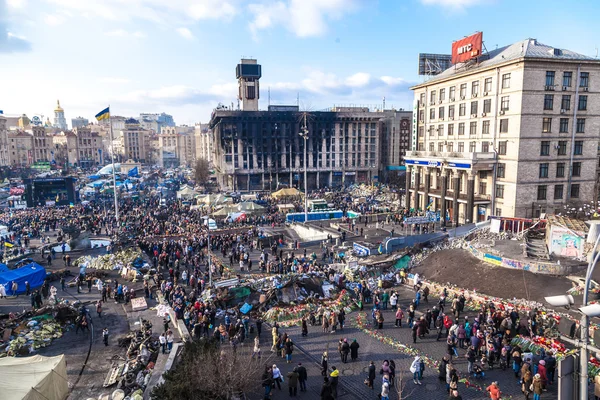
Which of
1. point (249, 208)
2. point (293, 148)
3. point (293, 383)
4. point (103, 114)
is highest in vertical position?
point (103, 114)

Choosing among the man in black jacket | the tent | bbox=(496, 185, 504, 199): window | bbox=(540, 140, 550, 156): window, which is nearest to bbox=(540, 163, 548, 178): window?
bbox=(540, 140, 550, 156): window

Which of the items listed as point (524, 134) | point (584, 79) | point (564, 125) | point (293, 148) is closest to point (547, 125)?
point (564, 125)

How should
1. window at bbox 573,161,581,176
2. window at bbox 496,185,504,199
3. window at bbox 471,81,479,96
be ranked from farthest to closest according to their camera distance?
window at bbox 471,81,479,96 < window at bbox 496,185,504,199 < window at bbox 573,161,581,176

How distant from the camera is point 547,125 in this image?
38.9 metres

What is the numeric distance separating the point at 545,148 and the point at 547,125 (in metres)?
2.12

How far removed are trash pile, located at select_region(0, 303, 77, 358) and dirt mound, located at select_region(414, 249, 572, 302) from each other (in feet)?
74.8

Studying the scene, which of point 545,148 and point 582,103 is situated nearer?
point 582,103

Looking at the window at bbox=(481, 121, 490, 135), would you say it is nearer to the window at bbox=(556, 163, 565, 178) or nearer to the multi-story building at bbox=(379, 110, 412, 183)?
the window at bbox=(556, 163, 565, 178)

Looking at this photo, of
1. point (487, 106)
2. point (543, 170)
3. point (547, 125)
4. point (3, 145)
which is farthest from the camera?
point (3, 145)

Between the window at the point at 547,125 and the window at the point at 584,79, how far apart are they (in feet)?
14.2

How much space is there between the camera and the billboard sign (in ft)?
141

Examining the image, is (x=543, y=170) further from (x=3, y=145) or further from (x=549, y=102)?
(x=3, y=145)

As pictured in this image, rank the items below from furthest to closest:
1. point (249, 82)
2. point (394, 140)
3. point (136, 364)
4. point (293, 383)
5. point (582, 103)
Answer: point (249, 82) < point (394, 140) < point (582, 103) < point (136, 364) < point (293, 383)

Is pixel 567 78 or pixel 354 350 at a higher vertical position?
pixel 567 78
